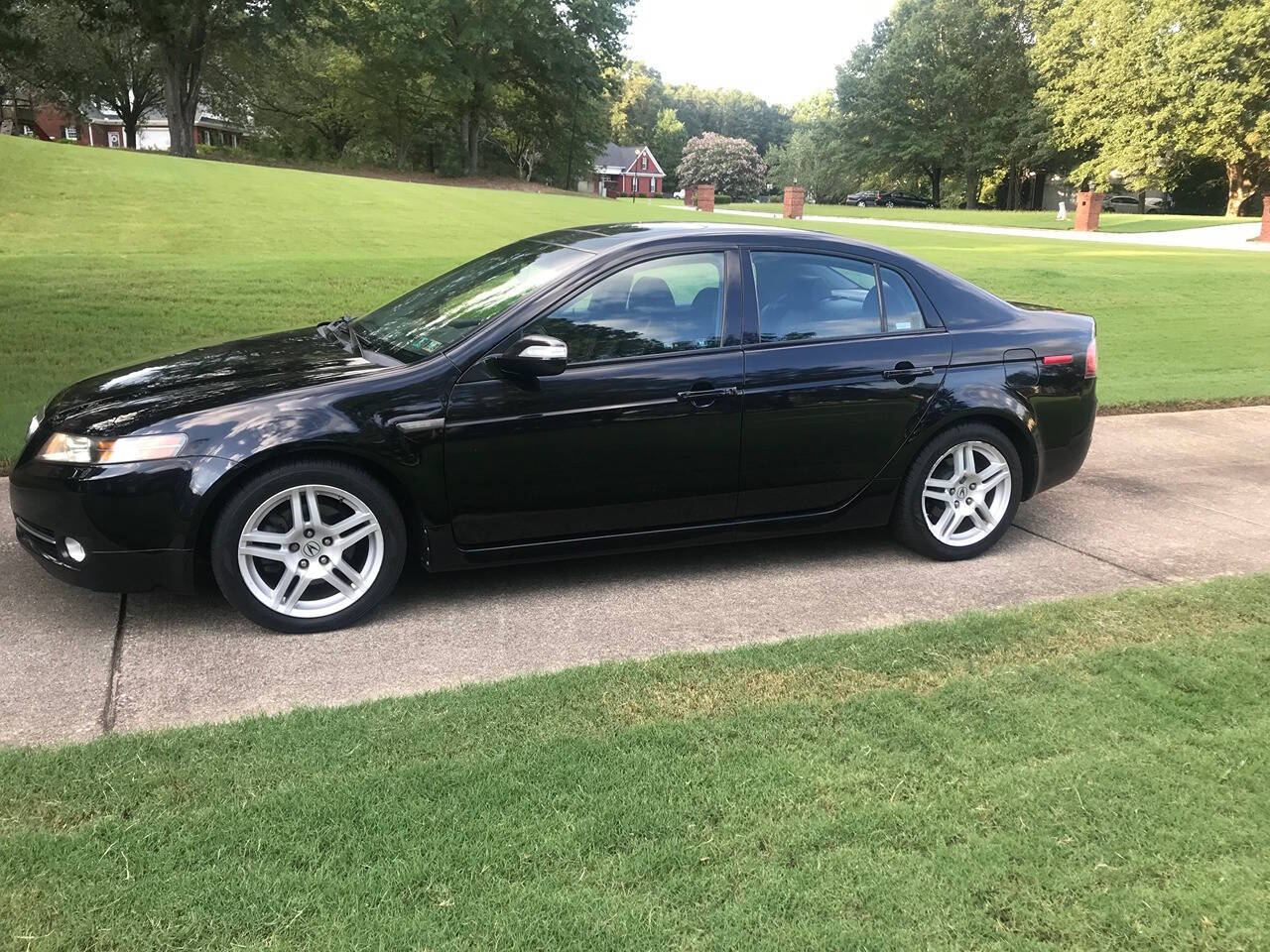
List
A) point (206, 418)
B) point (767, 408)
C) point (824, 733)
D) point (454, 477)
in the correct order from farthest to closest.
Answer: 1. point (767, 408)
2. point (454, 477)
3. point (206, 418)
4. point (824, 733)

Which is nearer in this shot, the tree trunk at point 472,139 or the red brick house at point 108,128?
the tree trunk at point 472,139

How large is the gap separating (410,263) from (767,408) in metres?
9.50

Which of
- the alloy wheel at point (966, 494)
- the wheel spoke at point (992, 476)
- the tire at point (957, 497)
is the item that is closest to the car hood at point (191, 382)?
the tire at point (957, 497)

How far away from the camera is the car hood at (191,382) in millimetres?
3646

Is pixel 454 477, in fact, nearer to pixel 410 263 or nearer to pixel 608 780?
pixel 608 780

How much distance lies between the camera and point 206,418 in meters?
3.59

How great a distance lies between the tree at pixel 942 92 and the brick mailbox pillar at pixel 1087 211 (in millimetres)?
25495

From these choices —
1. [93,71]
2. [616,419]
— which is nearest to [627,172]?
[93,71]

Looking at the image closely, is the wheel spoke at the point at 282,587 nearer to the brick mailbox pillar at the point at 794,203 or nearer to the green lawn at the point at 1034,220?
the green lawn at the point at 1034,220

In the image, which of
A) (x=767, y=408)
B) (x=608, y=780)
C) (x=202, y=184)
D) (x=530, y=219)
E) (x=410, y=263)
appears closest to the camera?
(x=608, y=780)

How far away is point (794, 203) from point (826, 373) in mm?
36103

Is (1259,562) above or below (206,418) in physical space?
below

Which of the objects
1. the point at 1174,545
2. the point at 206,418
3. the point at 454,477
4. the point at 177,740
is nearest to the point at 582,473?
the point at 454,477

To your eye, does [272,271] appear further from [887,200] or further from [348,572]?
[887,200]
